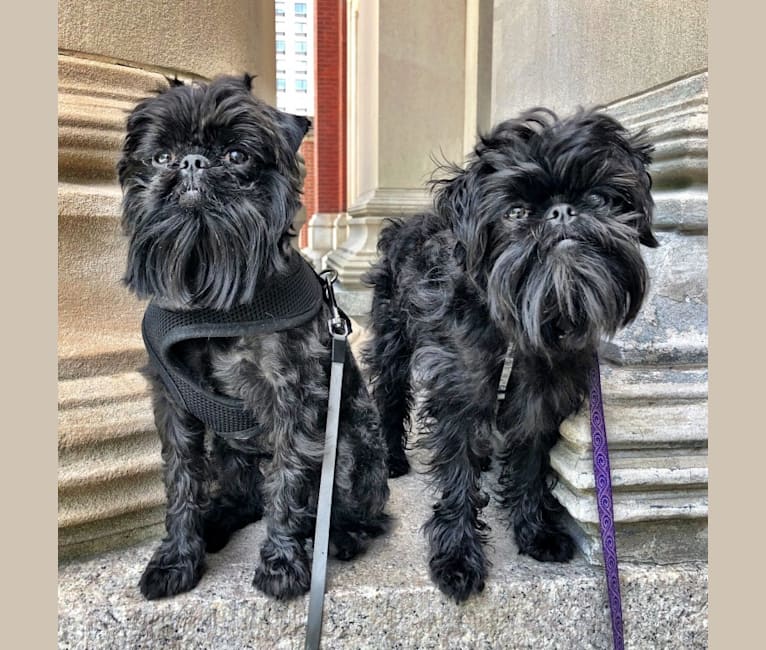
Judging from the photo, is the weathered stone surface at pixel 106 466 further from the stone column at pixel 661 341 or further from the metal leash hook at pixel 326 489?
the stone column at pixel 661 341

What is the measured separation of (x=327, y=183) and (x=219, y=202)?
12.4m

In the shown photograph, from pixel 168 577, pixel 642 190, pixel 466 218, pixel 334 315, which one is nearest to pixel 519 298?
pixel 466 218

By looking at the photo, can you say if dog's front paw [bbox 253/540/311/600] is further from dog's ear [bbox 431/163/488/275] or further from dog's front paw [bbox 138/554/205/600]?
dog's ear [bbox 431/163/488/275]

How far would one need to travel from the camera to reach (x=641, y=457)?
1.85 meters

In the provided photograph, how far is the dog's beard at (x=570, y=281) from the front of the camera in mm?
1381

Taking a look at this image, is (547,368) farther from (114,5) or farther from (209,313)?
(114,5)

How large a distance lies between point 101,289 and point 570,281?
149 centimetres

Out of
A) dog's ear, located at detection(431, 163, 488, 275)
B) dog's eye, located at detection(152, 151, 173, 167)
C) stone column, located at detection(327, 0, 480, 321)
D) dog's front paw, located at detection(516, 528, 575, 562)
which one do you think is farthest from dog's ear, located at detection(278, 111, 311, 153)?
stone column, located at detection(327, 0, 480, 321)

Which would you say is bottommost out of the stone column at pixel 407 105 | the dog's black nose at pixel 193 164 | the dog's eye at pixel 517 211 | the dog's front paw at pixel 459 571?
the dog's front paw at pixel 459 571

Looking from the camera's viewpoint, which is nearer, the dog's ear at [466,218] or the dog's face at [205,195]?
the dog's face at [205,195]

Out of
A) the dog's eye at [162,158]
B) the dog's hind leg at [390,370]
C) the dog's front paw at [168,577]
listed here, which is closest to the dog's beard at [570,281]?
the dog's eye at [162,158]

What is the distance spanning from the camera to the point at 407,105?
5.45m

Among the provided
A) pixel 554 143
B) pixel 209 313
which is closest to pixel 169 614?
pixel 209 313

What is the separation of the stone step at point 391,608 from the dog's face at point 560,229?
75 cm
